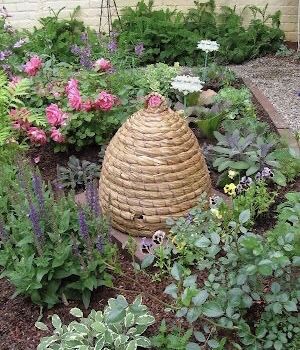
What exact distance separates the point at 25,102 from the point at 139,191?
180 centimetres

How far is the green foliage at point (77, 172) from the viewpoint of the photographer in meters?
4.21

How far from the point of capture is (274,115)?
5254mm

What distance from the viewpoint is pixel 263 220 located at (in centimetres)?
370

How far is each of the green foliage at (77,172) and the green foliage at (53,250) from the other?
1.05 metres

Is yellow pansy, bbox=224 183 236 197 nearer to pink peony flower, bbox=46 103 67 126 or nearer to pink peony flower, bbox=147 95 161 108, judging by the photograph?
pink peony flower, bbox=147 95 161 108

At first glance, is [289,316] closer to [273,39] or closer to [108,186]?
[108,186]

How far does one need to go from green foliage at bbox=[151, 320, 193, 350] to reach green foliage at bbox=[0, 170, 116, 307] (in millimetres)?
376

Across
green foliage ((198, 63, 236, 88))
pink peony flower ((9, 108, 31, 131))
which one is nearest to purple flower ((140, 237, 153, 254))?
pink peony flower ((9, 108, 31, 131))

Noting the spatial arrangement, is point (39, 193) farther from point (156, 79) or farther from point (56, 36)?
point (56, 36)

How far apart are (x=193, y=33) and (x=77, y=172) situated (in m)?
3.61

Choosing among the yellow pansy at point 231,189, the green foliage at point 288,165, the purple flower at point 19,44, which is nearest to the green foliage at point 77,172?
the yellow pansy at point 231,189

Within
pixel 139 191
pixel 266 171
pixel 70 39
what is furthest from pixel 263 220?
pixel 70 39

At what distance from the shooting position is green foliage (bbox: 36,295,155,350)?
261cm

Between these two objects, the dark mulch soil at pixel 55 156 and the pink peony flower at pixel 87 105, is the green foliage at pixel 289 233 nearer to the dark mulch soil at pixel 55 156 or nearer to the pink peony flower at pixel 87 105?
the pink peony flower at pixel 87 105
